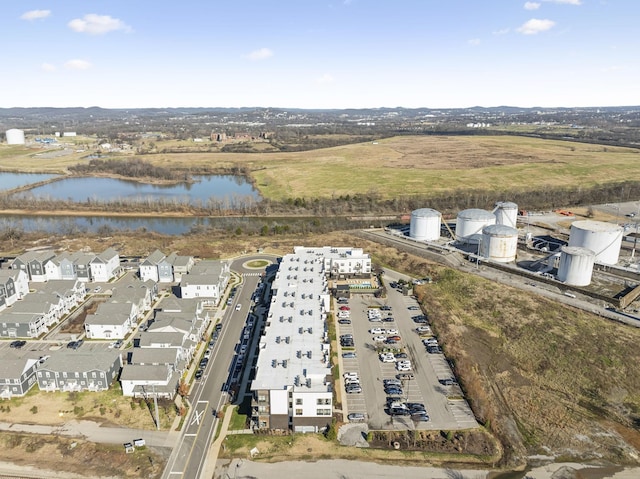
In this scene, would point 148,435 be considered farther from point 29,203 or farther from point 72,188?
point 72,188

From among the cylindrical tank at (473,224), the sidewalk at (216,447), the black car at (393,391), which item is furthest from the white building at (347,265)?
the sidewalk at (216,447)

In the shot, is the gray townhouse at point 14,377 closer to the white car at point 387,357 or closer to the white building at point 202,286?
the white building at point 202,286

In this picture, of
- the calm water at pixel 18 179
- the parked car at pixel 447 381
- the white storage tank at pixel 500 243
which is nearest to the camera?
the parked car at pixel 447 381

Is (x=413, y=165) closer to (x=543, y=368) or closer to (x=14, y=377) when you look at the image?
(x=543, y=368)

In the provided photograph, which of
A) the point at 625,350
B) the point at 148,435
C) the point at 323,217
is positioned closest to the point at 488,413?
the point at 625,350

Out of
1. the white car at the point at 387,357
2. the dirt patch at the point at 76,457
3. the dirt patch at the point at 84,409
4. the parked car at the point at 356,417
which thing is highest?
the white car at the point at 387,357

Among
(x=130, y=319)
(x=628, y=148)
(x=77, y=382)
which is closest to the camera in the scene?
(x=77, y=382)

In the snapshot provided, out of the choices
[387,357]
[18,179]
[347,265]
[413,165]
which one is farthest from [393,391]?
[18,179]
